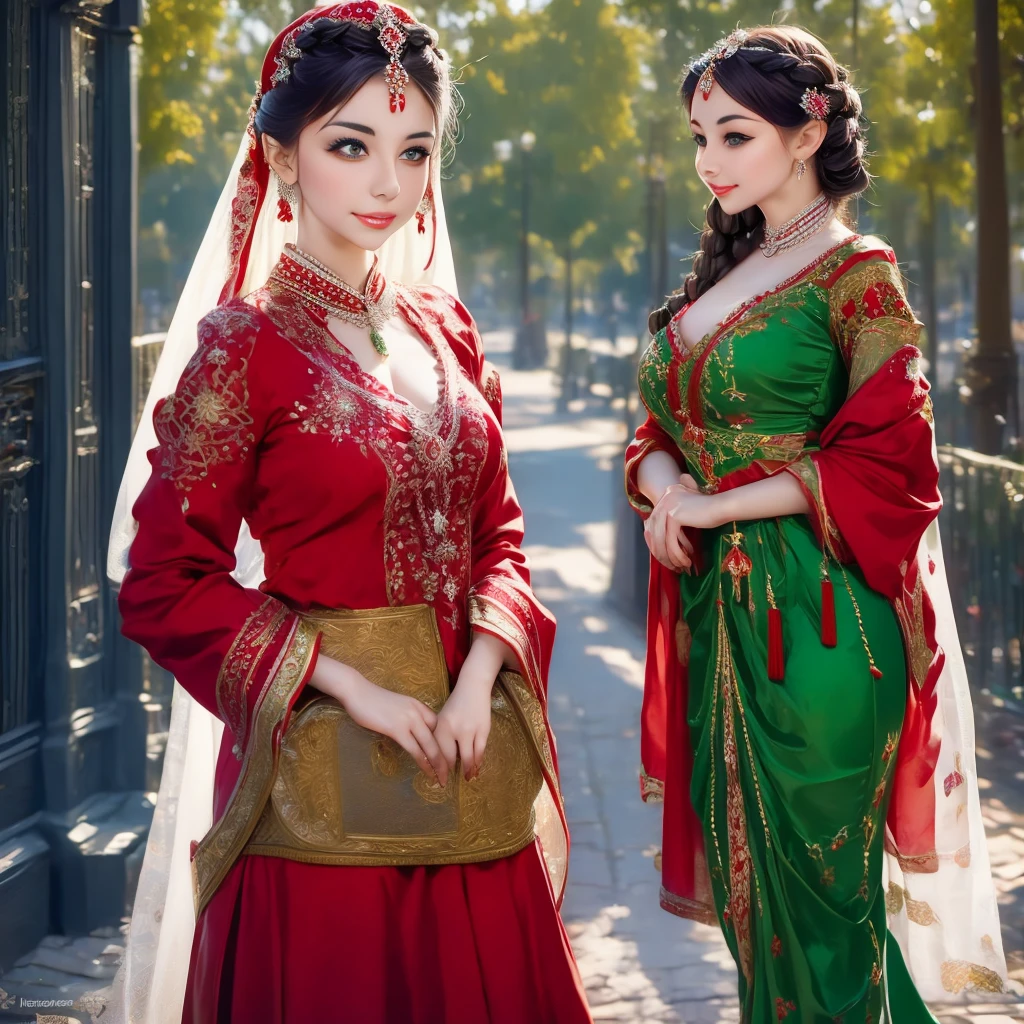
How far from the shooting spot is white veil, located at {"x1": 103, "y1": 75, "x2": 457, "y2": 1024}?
8.83 ft

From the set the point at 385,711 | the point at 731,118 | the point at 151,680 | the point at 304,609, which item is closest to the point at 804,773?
the point at 385,711

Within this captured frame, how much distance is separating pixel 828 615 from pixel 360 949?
1121mm

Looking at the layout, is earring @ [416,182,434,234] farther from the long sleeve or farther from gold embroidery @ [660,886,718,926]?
gold embroidery @ [660,886,718,926]

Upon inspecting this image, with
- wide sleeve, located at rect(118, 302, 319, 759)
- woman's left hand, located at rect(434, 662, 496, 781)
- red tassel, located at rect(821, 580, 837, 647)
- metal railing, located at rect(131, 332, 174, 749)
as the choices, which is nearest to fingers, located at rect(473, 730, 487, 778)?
woman's left hand, located at rect(434, 662, 496, 781)

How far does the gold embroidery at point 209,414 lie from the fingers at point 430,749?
20.6 inches

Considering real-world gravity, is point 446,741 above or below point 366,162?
below

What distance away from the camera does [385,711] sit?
2.37m

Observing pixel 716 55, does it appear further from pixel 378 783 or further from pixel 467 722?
pixel 378 783

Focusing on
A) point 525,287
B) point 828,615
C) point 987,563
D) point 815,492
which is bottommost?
point 987,563

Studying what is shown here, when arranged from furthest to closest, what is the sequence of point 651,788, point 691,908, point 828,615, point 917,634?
point 651,788, point 691,908, point 917,634, point 828,615

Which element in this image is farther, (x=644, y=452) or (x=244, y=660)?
(x=644, y=452)

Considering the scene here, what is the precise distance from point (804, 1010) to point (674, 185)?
61.0 ft

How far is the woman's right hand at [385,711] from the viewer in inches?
93.0

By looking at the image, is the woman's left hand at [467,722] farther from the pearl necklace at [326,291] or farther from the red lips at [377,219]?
the red lips at [377,219]
